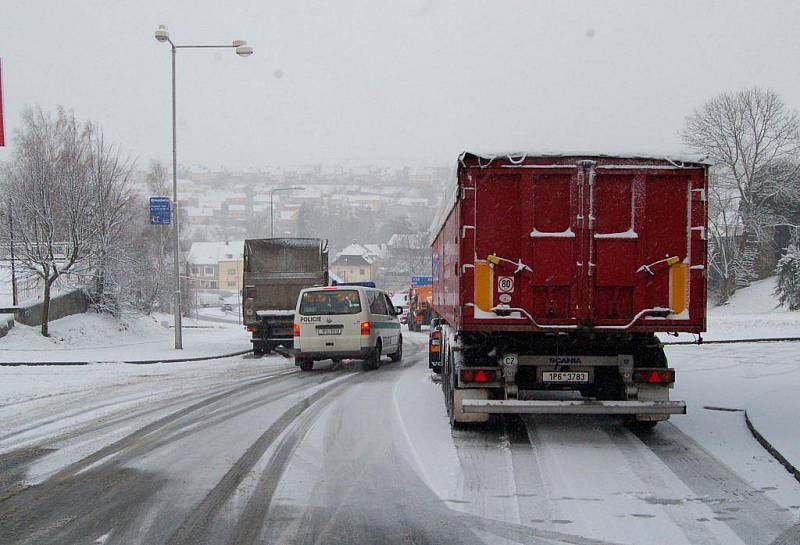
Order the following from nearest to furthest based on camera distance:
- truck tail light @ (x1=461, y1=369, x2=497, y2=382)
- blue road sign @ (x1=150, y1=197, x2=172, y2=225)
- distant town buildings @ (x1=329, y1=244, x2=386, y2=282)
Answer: truck tail light @ (x1=461, y1=369, x2=497, y2=382) → blue road sign @ (x1=150, y1=197, x2=172, y2=225) → distant town buildings @ (x1=329, y1=244, x2=386, y2=282)

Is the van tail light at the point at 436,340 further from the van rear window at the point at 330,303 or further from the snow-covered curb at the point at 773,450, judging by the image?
the snow-covered curb at the point at 773,450

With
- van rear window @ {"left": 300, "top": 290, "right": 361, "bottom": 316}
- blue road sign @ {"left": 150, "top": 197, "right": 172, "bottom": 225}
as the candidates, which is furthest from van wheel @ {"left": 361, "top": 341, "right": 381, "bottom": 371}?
blue road sign @ {"left": 150, "top": 197, "right": 172, "bottom": 225}

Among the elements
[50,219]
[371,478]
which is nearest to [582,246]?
[371,478]

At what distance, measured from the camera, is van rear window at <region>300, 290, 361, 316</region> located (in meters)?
16.5

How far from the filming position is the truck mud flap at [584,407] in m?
7.77

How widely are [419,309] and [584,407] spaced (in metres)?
33.1

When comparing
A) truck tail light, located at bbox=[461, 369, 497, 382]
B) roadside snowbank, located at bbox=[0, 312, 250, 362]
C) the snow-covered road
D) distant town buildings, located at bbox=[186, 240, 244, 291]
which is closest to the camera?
the snow-covered road

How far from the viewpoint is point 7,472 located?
6.81m

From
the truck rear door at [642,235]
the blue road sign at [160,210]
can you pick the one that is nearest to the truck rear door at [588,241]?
the truck rear door at [642,235]

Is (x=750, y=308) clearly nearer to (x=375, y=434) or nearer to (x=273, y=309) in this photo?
(x=273, y=309)

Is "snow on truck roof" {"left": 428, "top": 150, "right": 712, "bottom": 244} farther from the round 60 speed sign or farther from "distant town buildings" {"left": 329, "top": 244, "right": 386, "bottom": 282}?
"distant town buildings" {"left": 329, "top": 244, "right": 386, "bottom": 282}

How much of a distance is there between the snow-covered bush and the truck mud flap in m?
39.7

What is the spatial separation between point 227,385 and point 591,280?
8.10 meters

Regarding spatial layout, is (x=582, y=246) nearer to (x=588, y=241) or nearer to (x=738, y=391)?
(x=588, y=241)
